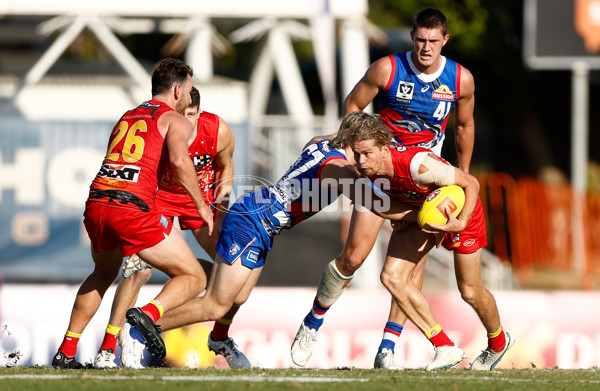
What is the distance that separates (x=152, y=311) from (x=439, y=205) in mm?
2170

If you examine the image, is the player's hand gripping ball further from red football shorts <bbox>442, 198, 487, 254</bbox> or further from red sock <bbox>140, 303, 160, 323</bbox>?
red sock <bbox>140, 303, 160, 323</bbox>

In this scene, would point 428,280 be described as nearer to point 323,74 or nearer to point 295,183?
point 323,74

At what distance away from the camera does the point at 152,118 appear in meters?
6.55

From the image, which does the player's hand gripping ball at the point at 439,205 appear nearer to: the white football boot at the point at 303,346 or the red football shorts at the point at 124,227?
the white football boot at the point at 303,346

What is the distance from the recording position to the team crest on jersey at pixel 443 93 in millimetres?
6938

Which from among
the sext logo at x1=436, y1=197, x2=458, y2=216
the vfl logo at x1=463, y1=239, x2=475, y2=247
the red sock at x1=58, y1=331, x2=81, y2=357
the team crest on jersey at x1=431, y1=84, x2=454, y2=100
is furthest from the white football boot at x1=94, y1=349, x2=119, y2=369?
the team crest on jersey at x1=431, y1=84, x2=454, y2=100

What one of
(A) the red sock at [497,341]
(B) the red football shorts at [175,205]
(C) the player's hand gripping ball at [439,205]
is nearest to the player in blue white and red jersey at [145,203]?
(B) the red football shorts at [175,205]

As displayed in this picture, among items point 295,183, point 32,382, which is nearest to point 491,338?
point 295,183

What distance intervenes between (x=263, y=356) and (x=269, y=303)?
21.8 inches

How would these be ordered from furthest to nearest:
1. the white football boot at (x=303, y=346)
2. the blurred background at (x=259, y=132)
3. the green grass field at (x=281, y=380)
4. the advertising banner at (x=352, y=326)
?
the blurred background at (x=259, y=132)
the advertising banner at (x=352, y=326)
the white football boot at (x=303, y=346)
the green grass field at (x=281, y=380)

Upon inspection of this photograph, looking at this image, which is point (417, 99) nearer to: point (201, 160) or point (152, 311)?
point (201, 160)

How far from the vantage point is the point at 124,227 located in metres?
6.35

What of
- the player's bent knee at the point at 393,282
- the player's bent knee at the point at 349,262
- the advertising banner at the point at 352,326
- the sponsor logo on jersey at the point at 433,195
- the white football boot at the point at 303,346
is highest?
the sponsor logo on jersey at the point at 433,195

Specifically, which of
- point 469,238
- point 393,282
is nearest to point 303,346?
point 393,282
